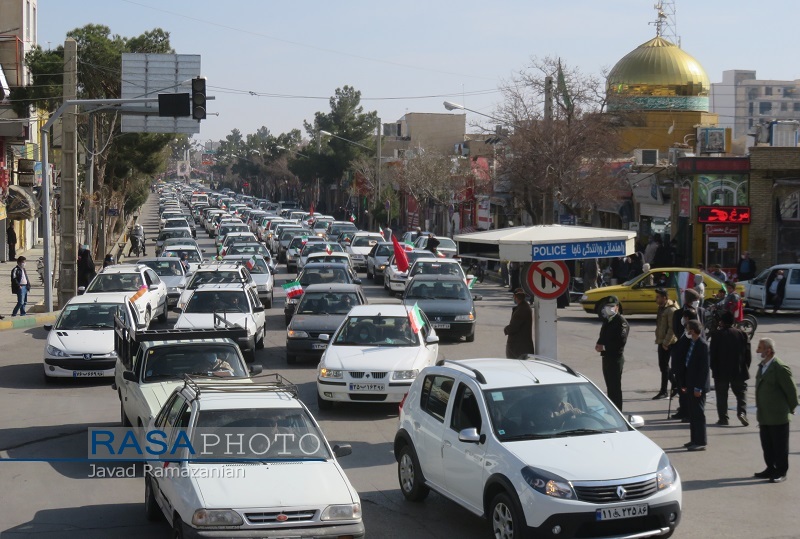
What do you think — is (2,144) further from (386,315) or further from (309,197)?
(309,197)

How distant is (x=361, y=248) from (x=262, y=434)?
1468 inches

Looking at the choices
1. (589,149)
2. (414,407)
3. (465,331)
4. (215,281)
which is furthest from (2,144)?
(414,407)

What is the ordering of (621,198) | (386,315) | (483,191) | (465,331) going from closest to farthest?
(386,315) < (465,331) < (621,198) < (483,191)

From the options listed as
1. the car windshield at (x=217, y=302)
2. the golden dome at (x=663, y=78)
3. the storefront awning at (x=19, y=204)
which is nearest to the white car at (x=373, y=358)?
the car windshield at (x=217, y=302)

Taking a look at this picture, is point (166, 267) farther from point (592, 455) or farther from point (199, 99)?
point (592, 455)

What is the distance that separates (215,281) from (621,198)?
79.8 ft

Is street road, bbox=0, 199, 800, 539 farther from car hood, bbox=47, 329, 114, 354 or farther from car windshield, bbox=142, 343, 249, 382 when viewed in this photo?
car windshield, bbox=142, 343, 249, 382

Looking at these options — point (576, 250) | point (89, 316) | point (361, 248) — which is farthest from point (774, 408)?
point (361, 248)

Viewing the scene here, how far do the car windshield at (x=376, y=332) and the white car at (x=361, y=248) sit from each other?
89.7 feet

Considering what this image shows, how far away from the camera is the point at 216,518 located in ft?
26.1

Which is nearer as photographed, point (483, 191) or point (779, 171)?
point (779, 171)

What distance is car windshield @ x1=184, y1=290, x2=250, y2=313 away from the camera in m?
22.9

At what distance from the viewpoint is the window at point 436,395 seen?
10.6 metres

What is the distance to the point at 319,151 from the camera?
10606 centimetres
